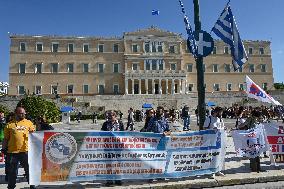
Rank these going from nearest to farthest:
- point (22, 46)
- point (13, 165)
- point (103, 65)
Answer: point (13, 165)
point (22, 46)
point (103, 65)

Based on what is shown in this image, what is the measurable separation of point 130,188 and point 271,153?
4338 millimetres

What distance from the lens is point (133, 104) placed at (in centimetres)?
5738

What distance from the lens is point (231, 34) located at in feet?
36.3

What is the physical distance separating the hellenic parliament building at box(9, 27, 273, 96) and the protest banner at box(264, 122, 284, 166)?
5732 cm

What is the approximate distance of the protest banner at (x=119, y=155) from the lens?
25.0ft

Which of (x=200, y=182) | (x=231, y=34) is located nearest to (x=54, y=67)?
(x=231, y=34)

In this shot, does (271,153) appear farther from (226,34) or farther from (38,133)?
(38,133)

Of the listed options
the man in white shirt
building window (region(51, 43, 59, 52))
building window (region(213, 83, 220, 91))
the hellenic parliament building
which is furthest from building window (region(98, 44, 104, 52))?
the man in white shirt

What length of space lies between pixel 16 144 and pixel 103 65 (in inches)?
Answer: 2418

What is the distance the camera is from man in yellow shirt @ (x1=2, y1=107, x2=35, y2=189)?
7.23 meters

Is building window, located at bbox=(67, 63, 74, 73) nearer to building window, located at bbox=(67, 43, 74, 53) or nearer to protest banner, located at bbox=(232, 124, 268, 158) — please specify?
building window, located at bbox=(67, 43, 74, 53)

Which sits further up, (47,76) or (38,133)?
(47,76)

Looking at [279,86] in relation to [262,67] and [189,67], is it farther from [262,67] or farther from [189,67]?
[189,67]

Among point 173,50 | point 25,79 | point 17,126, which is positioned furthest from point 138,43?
point 17,126
